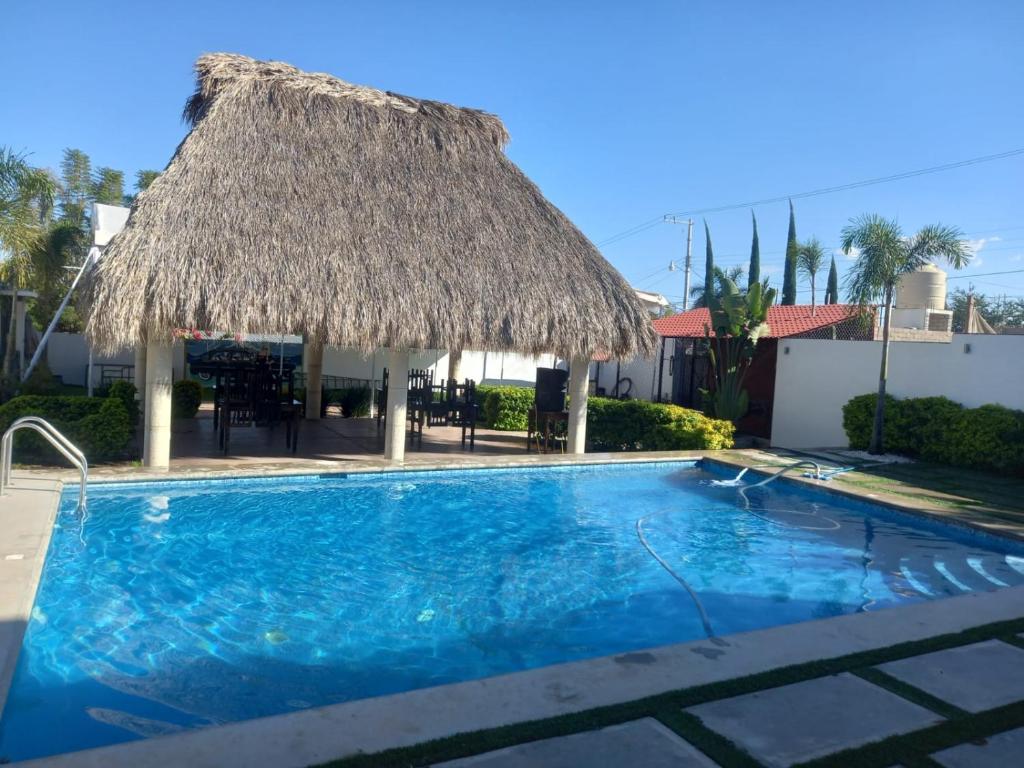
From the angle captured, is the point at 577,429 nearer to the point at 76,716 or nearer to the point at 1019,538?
the point at 1019,538

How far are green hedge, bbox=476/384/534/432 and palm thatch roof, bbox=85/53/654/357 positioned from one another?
498 centimetres

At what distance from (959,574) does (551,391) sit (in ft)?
25.4

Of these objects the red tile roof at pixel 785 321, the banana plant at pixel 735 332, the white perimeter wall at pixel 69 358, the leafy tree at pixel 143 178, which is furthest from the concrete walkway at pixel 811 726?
the leafy tree at pixel 143 178

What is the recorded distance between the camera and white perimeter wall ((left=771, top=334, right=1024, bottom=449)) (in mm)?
12328

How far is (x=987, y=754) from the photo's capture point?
11.1ft

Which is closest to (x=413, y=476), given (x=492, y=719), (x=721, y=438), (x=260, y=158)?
(x=260, y=158)

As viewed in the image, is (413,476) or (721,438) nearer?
(413,476)

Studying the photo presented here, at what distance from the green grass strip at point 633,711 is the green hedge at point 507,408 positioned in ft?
41.3

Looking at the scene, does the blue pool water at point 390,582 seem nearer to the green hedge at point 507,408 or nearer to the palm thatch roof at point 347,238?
the palm thatch roof at point 347,238

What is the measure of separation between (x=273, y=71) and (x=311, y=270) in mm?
4252

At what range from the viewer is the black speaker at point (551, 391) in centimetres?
1401

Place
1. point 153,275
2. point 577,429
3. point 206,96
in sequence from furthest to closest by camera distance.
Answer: point 577,429 → point 206,96 → point 153,275

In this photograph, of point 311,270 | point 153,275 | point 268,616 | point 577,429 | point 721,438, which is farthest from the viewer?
point 721,438

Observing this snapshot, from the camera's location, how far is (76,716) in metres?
4.30
